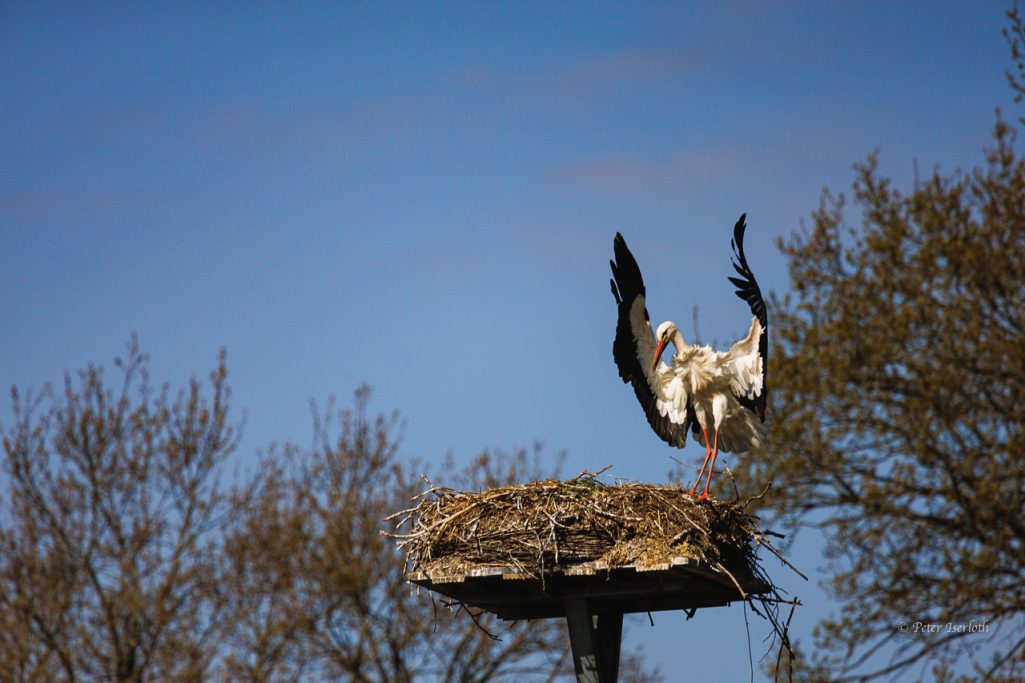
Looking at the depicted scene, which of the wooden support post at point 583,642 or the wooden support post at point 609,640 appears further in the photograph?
the wooden support post at point 609,640

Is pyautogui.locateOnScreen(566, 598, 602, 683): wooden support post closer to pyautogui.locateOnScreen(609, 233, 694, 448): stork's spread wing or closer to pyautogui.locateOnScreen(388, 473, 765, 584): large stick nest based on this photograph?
pyautogui.locateOnScreen(388, 473, 765, 584): large stick nest

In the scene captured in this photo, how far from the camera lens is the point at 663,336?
8.37m

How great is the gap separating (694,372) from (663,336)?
1.13 ft

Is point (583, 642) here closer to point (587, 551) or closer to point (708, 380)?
point (587, 551)

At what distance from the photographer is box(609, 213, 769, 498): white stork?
817cm

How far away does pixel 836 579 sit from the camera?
15.6 metres

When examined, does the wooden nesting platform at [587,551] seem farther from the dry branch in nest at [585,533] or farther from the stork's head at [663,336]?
the stork's head at [663,336]

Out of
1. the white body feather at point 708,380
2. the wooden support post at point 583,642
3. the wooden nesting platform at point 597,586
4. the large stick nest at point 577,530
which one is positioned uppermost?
the white body feather at point 708,380

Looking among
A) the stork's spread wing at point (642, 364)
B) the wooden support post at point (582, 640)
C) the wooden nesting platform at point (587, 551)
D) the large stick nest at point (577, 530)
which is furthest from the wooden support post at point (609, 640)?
the stork's spread wing at point (642, 364)

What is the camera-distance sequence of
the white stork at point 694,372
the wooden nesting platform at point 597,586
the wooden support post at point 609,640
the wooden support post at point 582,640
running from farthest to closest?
the white stork at point 694,372, the wooden support post at point 609,640, the wooden support post at point 582,640, the wooden nesting platform at point 597,586

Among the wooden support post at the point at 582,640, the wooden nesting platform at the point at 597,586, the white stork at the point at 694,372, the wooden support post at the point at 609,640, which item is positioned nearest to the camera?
the wooden nesting platform at the point at 597,586

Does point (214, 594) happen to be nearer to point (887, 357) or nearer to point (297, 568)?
point (297, 568)

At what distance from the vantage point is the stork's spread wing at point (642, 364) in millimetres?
8219

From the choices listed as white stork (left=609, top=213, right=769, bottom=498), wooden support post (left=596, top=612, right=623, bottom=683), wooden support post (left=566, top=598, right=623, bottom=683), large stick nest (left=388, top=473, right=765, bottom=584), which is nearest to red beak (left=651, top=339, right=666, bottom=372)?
white stork (left=609, top=213, right=769, bottom=498)
